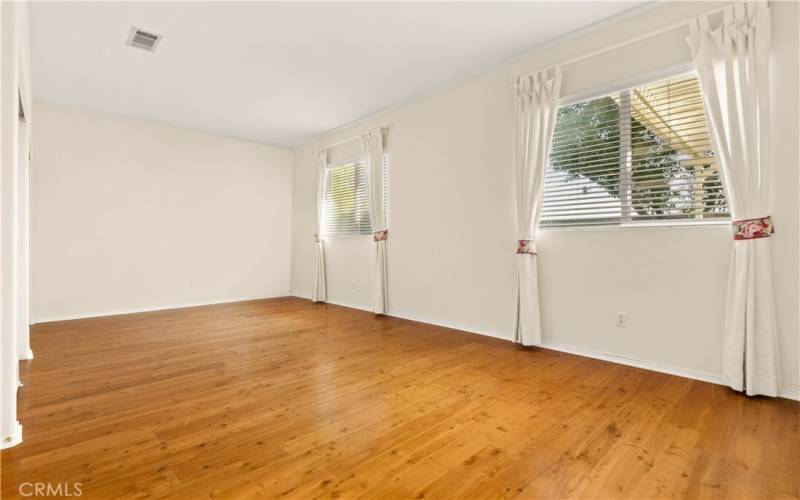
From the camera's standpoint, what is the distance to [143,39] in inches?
140

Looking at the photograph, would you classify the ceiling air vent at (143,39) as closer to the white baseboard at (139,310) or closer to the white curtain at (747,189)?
the white baseboard at (139,310)

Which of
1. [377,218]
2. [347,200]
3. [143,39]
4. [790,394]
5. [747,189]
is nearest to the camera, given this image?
[790,394]

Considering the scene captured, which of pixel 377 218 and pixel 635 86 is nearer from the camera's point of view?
pixel 635 86

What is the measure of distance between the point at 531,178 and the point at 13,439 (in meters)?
4.18

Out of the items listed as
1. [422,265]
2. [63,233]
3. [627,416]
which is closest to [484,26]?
[422,265]

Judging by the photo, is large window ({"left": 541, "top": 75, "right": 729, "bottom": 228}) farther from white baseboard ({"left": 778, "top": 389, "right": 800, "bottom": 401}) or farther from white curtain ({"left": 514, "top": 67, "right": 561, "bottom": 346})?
white baseboard ({"left": 778, "top": 389, "right": 800, "bottom": 401})

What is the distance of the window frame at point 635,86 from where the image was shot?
293cm

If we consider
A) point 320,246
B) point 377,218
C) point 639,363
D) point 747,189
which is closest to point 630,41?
point 747,189

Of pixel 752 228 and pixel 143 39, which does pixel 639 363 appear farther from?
pixel 143 39

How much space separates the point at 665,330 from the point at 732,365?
477 millimetres

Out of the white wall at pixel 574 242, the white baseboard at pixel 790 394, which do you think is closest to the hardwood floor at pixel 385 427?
the white baseboard at pixel 790 394

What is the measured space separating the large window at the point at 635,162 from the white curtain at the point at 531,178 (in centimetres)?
14
